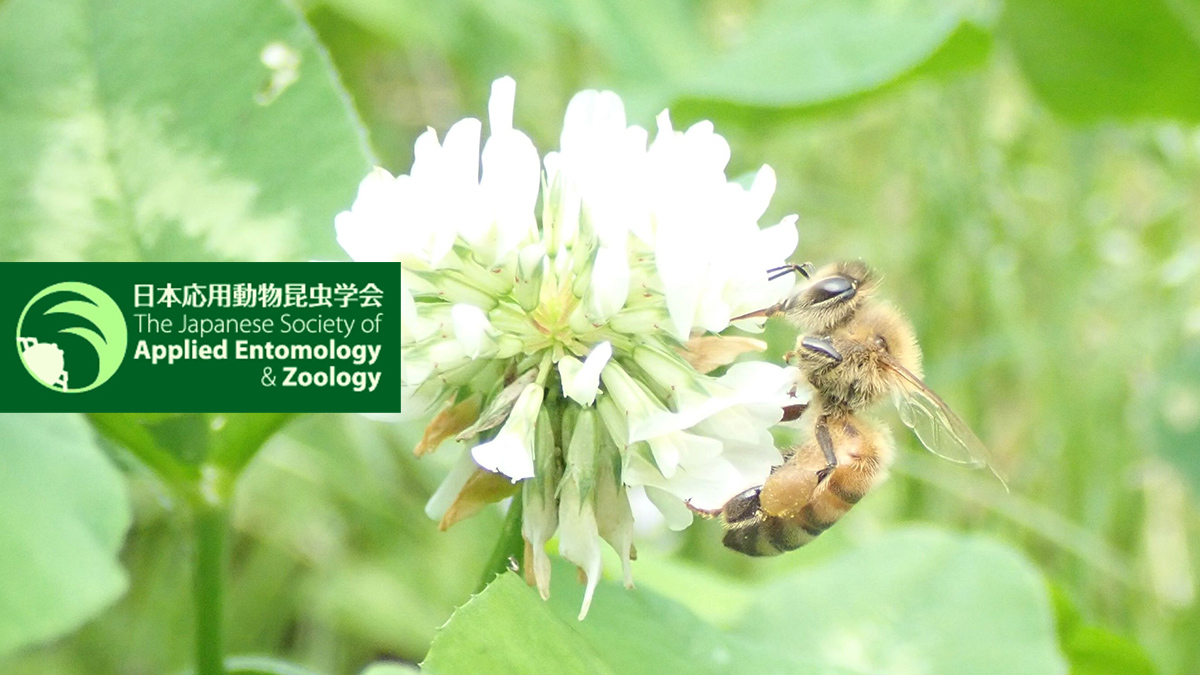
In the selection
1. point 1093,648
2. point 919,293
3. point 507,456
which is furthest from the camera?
point 919,293

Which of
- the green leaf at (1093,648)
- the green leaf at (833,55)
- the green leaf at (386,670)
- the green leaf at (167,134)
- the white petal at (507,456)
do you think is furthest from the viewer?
the green leaf at (833,55)

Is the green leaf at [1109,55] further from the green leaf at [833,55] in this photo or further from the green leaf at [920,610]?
the green leaf at [920,610]

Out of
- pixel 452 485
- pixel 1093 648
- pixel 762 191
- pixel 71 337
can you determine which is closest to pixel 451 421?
pixel 452 485

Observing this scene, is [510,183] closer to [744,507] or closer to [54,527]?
[744,507]

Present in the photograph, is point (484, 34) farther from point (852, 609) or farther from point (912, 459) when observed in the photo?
point (852, 609)

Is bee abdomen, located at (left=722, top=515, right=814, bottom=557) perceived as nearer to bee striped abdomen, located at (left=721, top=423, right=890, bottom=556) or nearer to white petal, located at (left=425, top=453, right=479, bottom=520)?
bee striped abdomen, located at (left=721, top=423, right=890, bottom=556)

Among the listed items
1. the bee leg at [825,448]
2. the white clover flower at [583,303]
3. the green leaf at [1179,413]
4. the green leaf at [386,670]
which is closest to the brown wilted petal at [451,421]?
the white clover flower at [583,303]
